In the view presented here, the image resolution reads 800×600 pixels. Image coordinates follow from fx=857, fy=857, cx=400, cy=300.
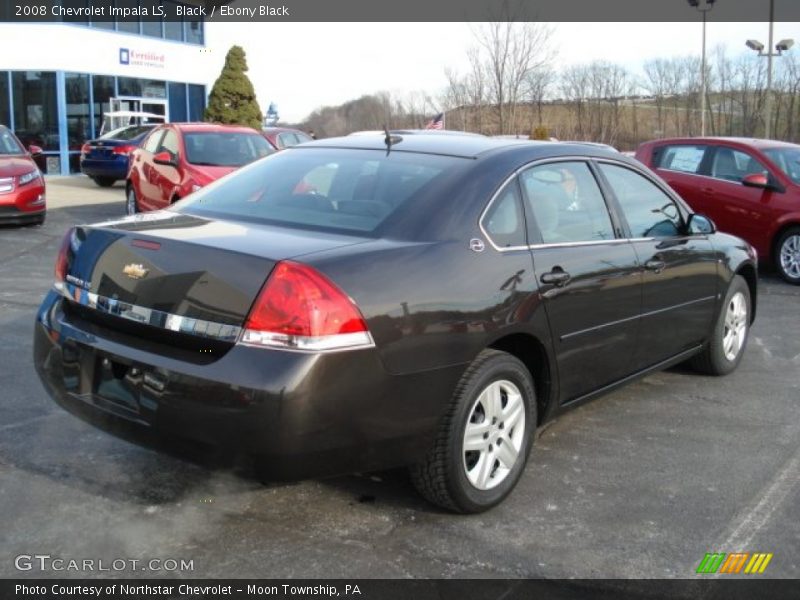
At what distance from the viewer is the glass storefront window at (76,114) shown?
2542cm

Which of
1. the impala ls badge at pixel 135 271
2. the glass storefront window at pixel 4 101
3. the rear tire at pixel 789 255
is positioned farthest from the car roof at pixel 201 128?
the glass storefront window at pixel 4 101

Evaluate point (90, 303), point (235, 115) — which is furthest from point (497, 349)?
point (235, 115)

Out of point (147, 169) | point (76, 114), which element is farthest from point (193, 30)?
point (147, 169)

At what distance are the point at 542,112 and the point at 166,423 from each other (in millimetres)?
26669

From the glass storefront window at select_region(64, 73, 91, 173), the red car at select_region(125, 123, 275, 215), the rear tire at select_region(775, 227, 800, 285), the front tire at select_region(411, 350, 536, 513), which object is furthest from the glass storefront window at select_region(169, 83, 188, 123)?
the front tire at select_region(411, 350, 536, 513)

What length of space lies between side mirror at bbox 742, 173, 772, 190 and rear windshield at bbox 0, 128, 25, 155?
1011cm

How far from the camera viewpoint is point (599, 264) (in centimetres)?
427

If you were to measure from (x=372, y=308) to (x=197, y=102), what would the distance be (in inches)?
1199

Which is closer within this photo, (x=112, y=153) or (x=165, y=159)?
(x=165, y=159)

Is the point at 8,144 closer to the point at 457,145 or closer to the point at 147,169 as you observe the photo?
the point at 147,169

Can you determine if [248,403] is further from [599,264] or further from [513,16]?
[513,16]

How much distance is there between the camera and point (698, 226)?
5.32 metres

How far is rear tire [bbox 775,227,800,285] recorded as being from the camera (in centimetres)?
959
